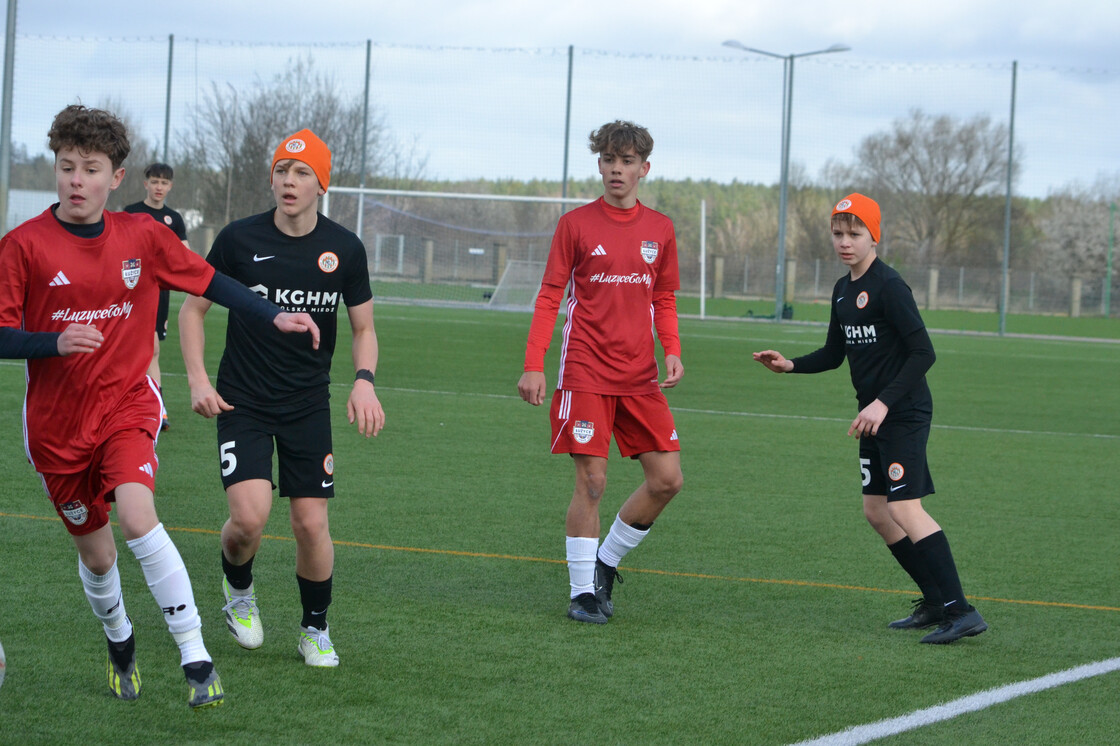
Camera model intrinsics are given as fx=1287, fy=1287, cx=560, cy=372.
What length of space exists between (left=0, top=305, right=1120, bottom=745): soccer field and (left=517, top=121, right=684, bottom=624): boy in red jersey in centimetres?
47

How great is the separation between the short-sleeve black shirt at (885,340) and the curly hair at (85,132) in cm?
305

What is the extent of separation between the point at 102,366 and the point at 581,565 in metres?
2.22

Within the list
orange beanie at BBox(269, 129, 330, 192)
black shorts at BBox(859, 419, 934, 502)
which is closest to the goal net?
black shorts at BBox(859, 419, 934, 502)

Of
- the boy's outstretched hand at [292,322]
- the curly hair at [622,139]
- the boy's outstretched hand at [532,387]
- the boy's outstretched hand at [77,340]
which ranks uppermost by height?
the curly hair at [622,139]

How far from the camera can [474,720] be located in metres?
4.05

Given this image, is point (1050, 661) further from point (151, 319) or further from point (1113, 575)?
point (151, 319)

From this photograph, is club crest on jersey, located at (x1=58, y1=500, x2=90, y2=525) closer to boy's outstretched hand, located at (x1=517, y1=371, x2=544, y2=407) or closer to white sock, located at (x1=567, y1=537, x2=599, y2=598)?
boy's outstretched hand, located at (x1=517, y1=371, x2=544, y2=407)

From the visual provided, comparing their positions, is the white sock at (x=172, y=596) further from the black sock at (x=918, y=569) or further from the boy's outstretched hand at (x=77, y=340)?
the black sock at (x=918, y=569)

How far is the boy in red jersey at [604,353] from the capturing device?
5.49 m

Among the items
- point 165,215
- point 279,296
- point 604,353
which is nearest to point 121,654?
point 279,296

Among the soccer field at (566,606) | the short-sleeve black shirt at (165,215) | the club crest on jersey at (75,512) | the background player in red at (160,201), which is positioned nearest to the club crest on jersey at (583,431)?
the soccer field at (566,606)

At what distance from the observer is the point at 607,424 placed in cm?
554

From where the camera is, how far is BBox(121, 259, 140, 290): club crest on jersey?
4.12 m

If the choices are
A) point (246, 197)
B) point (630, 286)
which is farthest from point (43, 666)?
point (246, 197)
